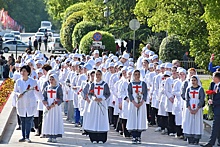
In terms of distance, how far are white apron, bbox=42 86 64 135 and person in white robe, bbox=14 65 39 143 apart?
0.35m

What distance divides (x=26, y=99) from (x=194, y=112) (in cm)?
406

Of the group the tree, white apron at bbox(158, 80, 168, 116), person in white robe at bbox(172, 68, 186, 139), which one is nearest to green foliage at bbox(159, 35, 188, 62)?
the tree

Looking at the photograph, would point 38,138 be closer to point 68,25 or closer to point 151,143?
point 151,143

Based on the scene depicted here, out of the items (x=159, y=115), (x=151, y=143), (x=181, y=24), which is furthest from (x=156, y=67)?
(x=181, y=24)

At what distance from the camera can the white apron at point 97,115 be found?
628 inches

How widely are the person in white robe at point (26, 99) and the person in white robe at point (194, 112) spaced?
12.1 ft

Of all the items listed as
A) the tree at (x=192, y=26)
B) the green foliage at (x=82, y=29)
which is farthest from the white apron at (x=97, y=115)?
the green foliage at (x=82, y=29)

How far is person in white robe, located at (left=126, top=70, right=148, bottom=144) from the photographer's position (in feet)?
52.5

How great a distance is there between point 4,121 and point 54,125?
3.43 m

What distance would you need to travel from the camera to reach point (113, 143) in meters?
16.2

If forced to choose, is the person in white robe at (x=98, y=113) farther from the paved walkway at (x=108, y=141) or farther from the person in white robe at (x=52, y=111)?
the person in white robe at (x=52, y=111)

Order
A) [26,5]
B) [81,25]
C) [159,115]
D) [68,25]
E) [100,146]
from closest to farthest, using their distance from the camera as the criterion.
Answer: [100,146]
[159,115]
[81,25]
[68,25]
[26,5]

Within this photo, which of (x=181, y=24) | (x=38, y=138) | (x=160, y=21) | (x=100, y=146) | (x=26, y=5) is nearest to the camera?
(x=100, y=146)

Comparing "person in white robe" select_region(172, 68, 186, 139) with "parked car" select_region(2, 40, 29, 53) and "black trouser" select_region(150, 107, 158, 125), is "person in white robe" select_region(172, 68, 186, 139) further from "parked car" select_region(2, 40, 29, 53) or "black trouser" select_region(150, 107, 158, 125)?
"parked car" select_region(2, 40, 29, 53)
